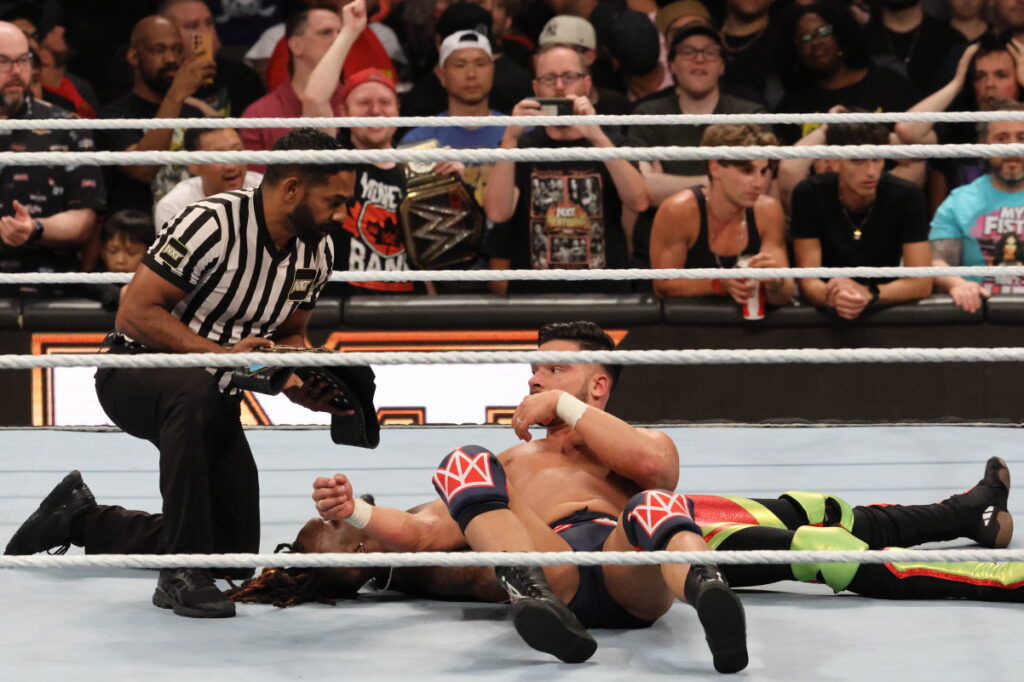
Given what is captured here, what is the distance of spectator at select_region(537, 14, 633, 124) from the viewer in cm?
484

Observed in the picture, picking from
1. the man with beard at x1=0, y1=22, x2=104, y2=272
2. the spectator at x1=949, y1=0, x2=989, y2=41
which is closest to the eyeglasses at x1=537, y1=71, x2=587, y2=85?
the man with beard at x1=0, y1=22, x2=104, y2=272

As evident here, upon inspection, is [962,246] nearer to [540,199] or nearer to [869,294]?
[869,294]

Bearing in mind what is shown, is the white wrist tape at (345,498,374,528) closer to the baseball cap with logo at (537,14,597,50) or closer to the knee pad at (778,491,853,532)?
the knee pad at (778,491,853,532)

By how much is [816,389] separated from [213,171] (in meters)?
1.95

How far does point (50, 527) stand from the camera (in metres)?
2.90

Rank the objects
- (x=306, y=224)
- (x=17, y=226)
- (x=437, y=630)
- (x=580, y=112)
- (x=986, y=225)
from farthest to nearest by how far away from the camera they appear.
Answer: (x=986, y=225)
(x=17, y=226)
(x=580, y=112)
(x=306, y=224)
(x=437, y=630)

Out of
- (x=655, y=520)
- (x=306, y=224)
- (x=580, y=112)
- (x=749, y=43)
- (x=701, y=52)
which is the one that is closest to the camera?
(x=655, y=520)

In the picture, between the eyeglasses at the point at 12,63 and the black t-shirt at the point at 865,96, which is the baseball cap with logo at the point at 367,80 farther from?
the black t-shirt at the point at 865,96

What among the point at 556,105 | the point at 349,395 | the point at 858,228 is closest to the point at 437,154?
the point at 349,395

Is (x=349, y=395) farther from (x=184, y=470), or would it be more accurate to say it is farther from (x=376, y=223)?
(x=376, y=223)

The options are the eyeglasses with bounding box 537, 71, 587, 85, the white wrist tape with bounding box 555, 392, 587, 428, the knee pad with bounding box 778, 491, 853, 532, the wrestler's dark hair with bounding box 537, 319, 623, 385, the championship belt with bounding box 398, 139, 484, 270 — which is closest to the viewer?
the white wrist tape with bounding box 555, 392, 587, 428

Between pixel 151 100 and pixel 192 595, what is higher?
pixel 151 100

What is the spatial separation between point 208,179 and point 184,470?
201cm

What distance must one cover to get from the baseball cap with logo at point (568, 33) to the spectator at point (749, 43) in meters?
0.61
